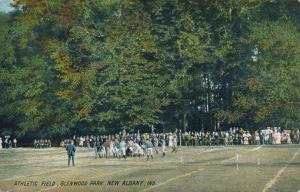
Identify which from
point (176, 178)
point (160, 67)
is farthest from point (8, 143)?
point (176, 178)

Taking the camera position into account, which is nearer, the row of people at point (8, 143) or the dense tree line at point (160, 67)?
the dense tree line at point (160, 67)

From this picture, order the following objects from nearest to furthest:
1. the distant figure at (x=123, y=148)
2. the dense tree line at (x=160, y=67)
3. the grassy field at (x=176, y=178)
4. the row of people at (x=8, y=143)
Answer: the grassy field at (x=176, y=178)
the distant figure at (x=123, y=148)
the dense tree line at (x=160, y=67)
the row of people at (x=8, y=143)

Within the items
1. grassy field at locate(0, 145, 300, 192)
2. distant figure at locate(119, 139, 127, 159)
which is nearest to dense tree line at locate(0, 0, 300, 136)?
distant figure at locate(119, 139, 127, 159)

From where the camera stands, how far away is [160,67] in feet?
222

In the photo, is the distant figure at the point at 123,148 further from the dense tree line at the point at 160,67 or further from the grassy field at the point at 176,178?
the dense tree line at the point at 160,67

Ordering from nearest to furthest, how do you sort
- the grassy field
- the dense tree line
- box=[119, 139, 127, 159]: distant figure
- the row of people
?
1. the grassy field
2. box=[119, 139, 127, 159]: distant figure
3. the dense tree line
4. the row of people

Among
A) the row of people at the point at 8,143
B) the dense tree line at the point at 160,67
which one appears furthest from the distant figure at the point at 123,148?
the row of people at the point at 8,143

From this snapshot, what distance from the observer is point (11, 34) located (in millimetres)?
78062

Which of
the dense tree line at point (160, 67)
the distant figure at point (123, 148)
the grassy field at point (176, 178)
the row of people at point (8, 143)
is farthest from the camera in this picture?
the row of people at point (8, 143)

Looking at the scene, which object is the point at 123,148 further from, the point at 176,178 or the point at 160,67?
the point at 160,67

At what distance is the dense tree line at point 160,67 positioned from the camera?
65.6 metres

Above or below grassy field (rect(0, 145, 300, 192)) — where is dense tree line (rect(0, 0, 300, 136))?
above

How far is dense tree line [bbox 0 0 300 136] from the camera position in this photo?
6556cm

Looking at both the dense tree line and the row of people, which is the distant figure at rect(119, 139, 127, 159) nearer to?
the dense tree line
